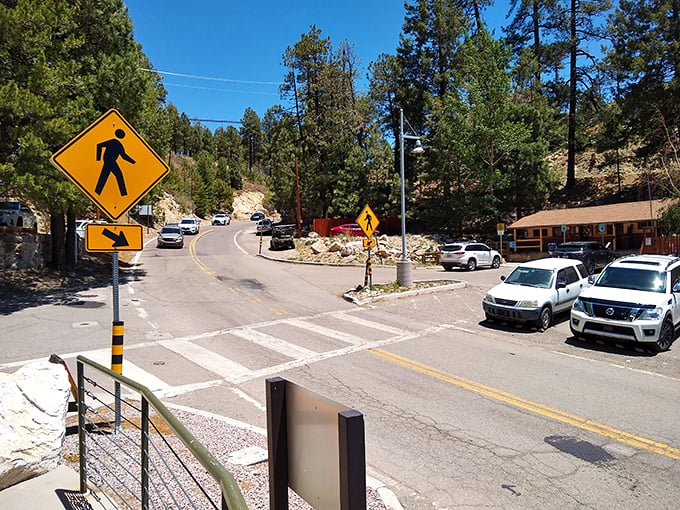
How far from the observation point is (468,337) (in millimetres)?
12086

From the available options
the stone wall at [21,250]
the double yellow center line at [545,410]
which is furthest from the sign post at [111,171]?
the stone wall at [21,250]

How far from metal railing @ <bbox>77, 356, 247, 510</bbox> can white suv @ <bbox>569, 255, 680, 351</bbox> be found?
9.28m

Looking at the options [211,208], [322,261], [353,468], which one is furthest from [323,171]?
[353,468]

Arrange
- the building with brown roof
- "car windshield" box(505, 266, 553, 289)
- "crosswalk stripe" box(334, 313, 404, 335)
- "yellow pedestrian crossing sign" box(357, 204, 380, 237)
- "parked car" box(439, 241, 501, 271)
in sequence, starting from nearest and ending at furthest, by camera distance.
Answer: "crosswalk stripe" box(334, 313, 404, 335), "car windshield" box(505, 266, 553, 289), "yellow pedestrian crossing sign" box(357, 204, 380, 237), "parked car" box(439, 241, 501, 271), the building with brown roof

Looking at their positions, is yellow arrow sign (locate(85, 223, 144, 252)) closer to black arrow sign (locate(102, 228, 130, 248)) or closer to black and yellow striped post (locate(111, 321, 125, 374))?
black arrow sign (locate(102, 228, 130, 248))

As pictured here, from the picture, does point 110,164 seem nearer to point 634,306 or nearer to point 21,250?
point 634,306

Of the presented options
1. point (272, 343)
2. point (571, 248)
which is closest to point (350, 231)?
point (571, 248)

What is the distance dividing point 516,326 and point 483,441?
305 inches

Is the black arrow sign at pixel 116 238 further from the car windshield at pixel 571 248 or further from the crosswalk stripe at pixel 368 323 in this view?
the car windshield at pixel 571 248

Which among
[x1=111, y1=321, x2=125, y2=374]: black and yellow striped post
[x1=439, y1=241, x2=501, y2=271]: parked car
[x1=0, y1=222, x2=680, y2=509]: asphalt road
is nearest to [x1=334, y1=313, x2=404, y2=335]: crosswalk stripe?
[x1=0, y1=222, x2=680, y2=509]: asphalt road

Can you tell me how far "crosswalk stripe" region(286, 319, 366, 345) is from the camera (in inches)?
462

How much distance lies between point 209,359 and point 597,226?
114 ft

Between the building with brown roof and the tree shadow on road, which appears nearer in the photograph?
the tree shadow on road

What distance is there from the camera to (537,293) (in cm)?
1291
